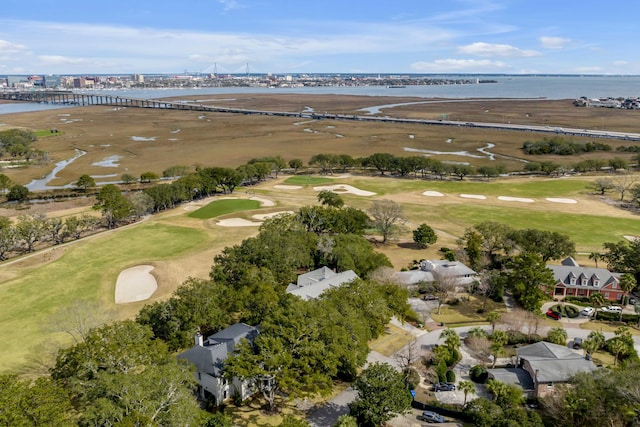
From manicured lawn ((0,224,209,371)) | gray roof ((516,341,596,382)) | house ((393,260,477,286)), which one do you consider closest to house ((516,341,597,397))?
gray roof ((516,341,596,382))

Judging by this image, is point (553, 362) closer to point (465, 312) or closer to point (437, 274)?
point (465, 312)

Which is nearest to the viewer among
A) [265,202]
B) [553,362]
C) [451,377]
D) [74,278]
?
[553,362]

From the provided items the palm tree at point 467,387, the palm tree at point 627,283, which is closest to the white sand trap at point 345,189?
the palm tree at point 627,283

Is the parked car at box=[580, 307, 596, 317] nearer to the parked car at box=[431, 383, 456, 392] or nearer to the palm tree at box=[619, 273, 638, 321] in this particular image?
the palm tree at box=[619, 273, 638, 321]

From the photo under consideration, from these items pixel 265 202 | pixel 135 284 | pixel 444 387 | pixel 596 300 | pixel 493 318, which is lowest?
pixel 135 284

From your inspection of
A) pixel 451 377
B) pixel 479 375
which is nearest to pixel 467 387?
pixel 451 377

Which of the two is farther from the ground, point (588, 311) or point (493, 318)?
point (493, 318)

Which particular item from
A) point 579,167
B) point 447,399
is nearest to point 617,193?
point 579,167
